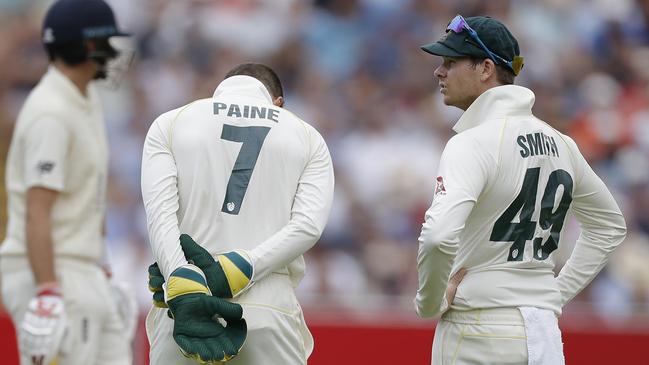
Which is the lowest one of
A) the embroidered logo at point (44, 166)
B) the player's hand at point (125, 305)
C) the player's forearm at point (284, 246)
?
the player's hand at point (125, 305)

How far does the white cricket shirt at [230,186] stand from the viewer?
495cm

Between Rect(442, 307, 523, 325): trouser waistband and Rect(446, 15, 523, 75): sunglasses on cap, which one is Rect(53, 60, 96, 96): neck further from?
Rect(442, 307, 523, 325): trouser waistband

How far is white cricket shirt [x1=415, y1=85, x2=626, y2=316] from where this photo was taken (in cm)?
459

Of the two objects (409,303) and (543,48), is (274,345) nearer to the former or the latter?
(409,303)

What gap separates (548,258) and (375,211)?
5.11 metres

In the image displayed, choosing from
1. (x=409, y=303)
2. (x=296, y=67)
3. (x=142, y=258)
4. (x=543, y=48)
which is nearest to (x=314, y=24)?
(x=296, y=67)

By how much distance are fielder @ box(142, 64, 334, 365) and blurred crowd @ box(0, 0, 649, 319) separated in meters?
4.20

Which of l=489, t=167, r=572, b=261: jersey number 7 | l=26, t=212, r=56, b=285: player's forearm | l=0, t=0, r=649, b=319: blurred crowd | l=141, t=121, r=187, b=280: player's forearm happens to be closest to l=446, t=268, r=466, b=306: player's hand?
l=489, t=167, r=572, b=261: jersey number 7

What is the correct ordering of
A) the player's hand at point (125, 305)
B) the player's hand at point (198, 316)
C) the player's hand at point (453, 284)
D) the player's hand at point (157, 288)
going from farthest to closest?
the player's hand at point (125, 305), the player's hand at point (157, 288), the player's hand at point (453, 284), the player's hand at point (198, 316)

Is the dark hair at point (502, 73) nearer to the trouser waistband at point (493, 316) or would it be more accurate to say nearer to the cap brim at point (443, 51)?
the cap brim at point (443, 51)

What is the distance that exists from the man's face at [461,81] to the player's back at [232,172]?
682 millimetres

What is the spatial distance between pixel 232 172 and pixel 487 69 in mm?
1150

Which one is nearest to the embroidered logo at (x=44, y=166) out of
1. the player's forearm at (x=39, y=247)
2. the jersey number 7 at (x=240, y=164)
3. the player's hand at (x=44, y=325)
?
the player's forearm at (x=39, y=247)

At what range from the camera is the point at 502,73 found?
504 centimetres
